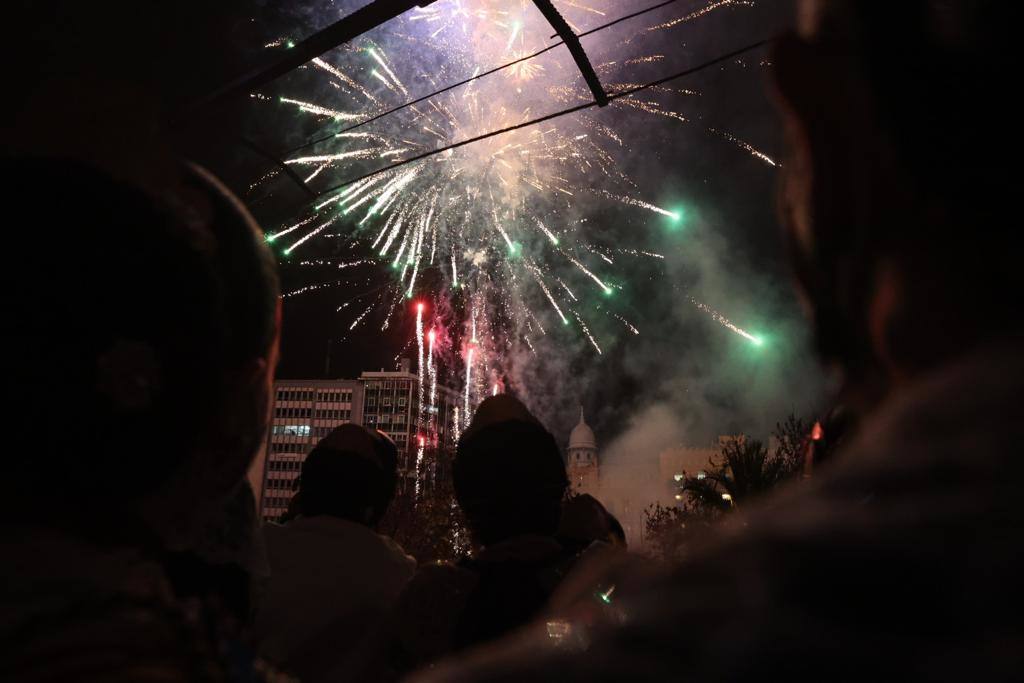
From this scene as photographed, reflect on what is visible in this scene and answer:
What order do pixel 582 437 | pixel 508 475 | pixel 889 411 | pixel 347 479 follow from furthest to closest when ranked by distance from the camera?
pixel 582 437, pixel 347 479, pixel 508 475, pixel 889 411

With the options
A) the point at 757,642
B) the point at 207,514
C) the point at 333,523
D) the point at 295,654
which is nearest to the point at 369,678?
the point at 295,654

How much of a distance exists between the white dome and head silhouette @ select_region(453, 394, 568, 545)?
8067 centimetres

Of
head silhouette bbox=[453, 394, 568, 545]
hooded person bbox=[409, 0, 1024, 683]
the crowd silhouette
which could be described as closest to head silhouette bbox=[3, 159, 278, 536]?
the crowd silhouette

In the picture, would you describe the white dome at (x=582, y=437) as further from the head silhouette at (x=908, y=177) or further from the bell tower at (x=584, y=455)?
the head silhouette at (x=908, y=177)

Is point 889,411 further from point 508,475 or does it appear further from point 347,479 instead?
point 347,479

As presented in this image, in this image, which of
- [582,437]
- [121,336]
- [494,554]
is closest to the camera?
[121,336]

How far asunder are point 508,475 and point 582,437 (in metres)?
81.3

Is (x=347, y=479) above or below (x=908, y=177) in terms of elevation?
below

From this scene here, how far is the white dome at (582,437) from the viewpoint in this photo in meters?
82.6

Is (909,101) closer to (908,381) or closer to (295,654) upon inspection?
Result: (908,381)

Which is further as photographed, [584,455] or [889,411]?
[584,455]

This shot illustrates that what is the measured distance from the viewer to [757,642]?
1.45ft

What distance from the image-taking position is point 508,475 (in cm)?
264

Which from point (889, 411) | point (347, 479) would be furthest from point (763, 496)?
Answer: point (347, 479)
